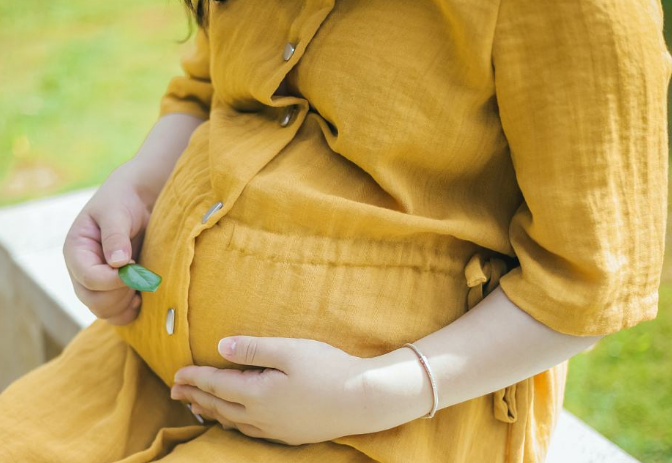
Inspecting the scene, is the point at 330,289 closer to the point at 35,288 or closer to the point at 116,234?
the point at 116,234

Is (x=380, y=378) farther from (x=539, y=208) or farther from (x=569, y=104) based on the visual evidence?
(x=569, y=104)

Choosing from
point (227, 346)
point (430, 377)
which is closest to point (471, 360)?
point (430, 377)

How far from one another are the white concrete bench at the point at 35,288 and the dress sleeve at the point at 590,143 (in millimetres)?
1215

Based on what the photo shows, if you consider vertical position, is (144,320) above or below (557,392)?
above

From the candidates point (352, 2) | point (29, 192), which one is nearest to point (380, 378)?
point (352, 2)

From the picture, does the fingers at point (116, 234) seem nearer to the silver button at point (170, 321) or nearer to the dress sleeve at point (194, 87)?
the silver button at point (170, 321)

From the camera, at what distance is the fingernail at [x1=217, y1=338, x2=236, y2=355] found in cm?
87

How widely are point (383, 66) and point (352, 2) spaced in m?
0.11

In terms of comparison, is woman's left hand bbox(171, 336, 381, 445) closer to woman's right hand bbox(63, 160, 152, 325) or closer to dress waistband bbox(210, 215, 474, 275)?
dress waistband bbox(210, 215, 474, 275)

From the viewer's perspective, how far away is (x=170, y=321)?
948 millimetres

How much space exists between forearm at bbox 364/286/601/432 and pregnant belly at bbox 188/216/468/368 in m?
0.04

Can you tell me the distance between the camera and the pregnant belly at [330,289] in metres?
0.86

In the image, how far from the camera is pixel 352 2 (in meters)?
0.88

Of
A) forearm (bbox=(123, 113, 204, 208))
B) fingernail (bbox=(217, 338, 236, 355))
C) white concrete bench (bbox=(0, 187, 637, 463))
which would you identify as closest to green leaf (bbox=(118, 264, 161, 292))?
fingernail (bbox=(217, 338, 236, 355))
